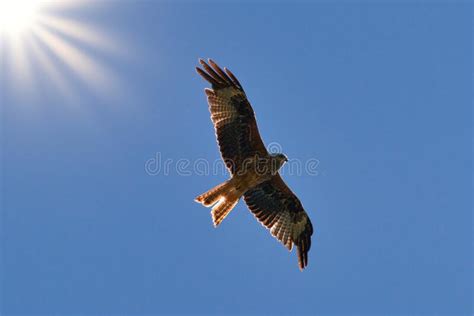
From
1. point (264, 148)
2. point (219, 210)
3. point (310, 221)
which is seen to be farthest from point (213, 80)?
point (310, 221)

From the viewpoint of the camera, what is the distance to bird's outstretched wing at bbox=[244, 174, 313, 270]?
43.7 ft

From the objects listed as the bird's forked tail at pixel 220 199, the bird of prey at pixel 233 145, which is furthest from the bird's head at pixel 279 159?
the bird's forked tail at pixel 220 199

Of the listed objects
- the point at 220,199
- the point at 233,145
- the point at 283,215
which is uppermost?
the point at 233,145

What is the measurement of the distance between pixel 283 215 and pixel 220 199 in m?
1.59

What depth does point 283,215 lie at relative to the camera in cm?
1350

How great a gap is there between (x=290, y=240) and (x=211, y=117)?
9.58 ft

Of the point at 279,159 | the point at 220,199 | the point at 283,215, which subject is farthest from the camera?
the point at 283,215

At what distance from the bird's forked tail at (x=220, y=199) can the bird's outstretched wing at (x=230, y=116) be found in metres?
0.33

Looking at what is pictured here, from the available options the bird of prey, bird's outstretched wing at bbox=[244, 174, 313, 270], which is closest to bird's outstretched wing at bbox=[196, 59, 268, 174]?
the bird of prey

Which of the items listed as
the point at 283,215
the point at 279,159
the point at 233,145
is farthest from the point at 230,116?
the point at 283,215

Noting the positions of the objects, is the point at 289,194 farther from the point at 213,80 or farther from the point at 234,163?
the point at 213,80

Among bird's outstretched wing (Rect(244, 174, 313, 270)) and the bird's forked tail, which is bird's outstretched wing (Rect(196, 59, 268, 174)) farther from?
bird's outstretched wing (Rect(244, 174, 313, 270))

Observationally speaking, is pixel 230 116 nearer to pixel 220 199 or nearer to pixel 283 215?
pixel 220 199

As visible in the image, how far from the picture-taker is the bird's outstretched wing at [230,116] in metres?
12.5
